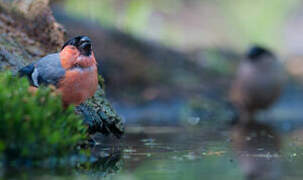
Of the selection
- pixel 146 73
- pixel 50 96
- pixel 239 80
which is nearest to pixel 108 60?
pixel 146 73

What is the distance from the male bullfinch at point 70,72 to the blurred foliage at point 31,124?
58cm

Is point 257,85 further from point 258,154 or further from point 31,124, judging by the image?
point 31,124

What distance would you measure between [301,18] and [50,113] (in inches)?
565

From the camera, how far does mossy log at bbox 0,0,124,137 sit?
17.9 ft

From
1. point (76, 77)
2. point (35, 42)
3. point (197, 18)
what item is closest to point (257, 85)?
point (197, 18)

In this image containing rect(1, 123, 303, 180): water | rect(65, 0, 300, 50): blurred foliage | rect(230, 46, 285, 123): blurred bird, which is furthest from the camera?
rect(65, 0, 300, 50): blurred foliage

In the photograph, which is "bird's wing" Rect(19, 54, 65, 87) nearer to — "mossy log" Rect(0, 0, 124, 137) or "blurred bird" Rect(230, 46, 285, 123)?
"mossy log" Rect(0, 0, 124, 137)

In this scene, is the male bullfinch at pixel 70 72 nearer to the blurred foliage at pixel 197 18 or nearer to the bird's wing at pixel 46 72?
the bird's wing at pixel 46 72

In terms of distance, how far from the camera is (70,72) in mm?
4652

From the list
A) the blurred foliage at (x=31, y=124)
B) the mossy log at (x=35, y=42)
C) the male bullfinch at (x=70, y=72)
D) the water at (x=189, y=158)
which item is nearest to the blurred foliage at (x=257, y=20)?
the water at (x=189, y=158)

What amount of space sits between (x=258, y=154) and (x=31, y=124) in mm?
2148

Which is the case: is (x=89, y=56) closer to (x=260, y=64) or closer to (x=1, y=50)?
(x=1, y=50)

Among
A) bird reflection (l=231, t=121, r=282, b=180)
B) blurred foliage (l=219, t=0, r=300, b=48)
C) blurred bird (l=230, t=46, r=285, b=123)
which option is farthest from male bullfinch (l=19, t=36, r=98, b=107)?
blurred foliage (l=219, t=0, r=300, b=48)

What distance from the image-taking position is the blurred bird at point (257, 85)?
10.8 m
